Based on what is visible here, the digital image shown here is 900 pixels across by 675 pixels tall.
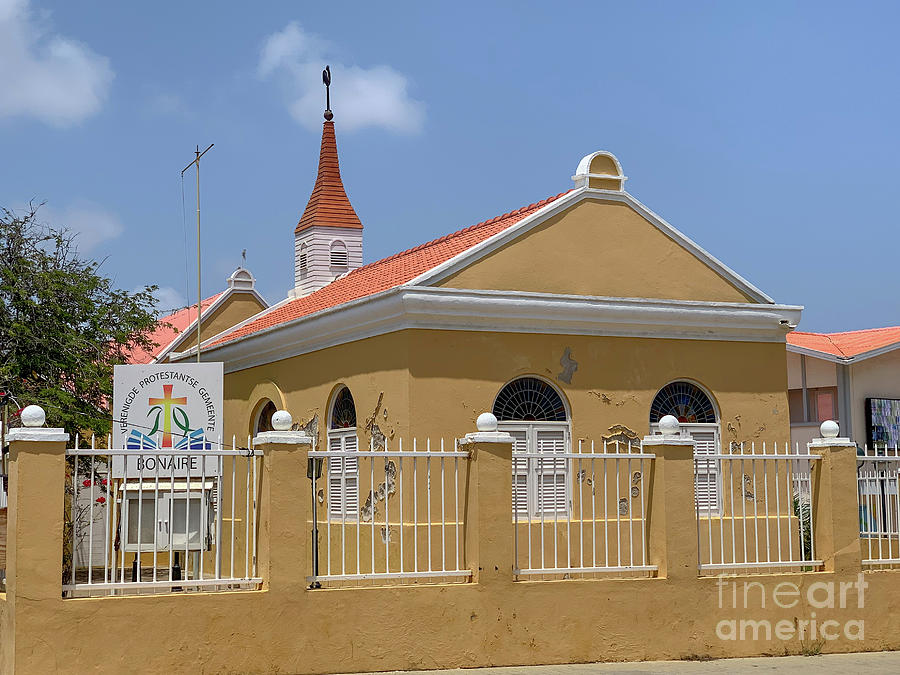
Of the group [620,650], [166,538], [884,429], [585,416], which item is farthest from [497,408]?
[884,429]

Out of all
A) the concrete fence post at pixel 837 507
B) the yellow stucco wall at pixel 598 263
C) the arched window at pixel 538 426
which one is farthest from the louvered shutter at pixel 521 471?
the concrete fence post at pixel 837 507

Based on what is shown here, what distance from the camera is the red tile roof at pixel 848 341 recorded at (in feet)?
72.4

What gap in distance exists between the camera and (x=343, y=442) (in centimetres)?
1435

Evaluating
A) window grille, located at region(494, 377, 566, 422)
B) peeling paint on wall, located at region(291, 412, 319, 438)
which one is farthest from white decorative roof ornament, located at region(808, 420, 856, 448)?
peeling paint on wall, located at region(291, 412, 319, 438)

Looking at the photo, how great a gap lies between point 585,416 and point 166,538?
5616mm

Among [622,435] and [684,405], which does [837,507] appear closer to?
[622,435]

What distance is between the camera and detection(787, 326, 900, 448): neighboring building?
22.1 metres

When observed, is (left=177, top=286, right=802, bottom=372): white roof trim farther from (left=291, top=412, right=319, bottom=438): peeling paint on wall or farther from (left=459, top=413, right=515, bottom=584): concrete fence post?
(left=459, top=413, right=515, bottom=584): concrete fence post

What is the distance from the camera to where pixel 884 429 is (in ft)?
73.4

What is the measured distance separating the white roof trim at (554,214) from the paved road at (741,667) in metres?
4.49

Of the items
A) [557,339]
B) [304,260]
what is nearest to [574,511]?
[557,339]

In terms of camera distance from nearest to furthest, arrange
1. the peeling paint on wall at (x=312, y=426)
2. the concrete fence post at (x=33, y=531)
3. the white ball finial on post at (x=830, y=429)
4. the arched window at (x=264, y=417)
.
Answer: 1. the concrete fence post at (x=33, y=531)
2. the white ball finial on post at (x=830, y=429)
3. the peeling paint on wall at (x=312, y=426)
4. the arched window at (x=264, y=417)

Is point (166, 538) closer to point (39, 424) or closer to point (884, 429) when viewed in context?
point (39, 424)

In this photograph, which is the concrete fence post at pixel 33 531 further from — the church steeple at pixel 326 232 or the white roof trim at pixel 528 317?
the church steeple at pixel 326 232
